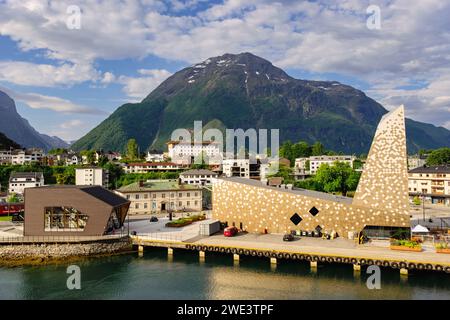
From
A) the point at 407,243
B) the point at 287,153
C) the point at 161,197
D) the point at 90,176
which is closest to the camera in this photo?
the point at 407,243

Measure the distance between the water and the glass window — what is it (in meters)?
5.92

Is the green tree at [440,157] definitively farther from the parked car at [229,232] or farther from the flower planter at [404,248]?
the parked car at [229,232]

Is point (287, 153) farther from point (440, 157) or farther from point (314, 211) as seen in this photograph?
point (314, 211)

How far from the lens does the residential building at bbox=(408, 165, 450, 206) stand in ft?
290

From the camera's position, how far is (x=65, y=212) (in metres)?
47.6

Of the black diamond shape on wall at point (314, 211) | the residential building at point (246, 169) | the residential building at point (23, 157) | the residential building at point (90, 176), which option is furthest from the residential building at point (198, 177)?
the residential building at point (23, 157)

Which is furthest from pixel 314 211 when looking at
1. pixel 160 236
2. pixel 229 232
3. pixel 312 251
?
pixel 160 236

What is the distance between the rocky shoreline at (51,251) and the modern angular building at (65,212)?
193 centimetres

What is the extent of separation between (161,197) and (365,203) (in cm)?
3963

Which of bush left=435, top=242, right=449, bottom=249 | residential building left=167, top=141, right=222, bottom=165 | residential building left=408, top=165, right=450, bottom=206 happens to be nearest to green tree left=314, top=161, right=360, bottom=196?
residential building left=408, top=165, right=450, bottom=206

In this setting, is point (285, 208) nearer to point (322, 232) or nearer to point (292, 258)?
point (322, 232)

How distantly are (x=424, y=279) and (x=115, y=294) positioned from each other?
94.3ft

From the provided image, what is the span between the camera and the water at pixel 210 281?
32.8 m
